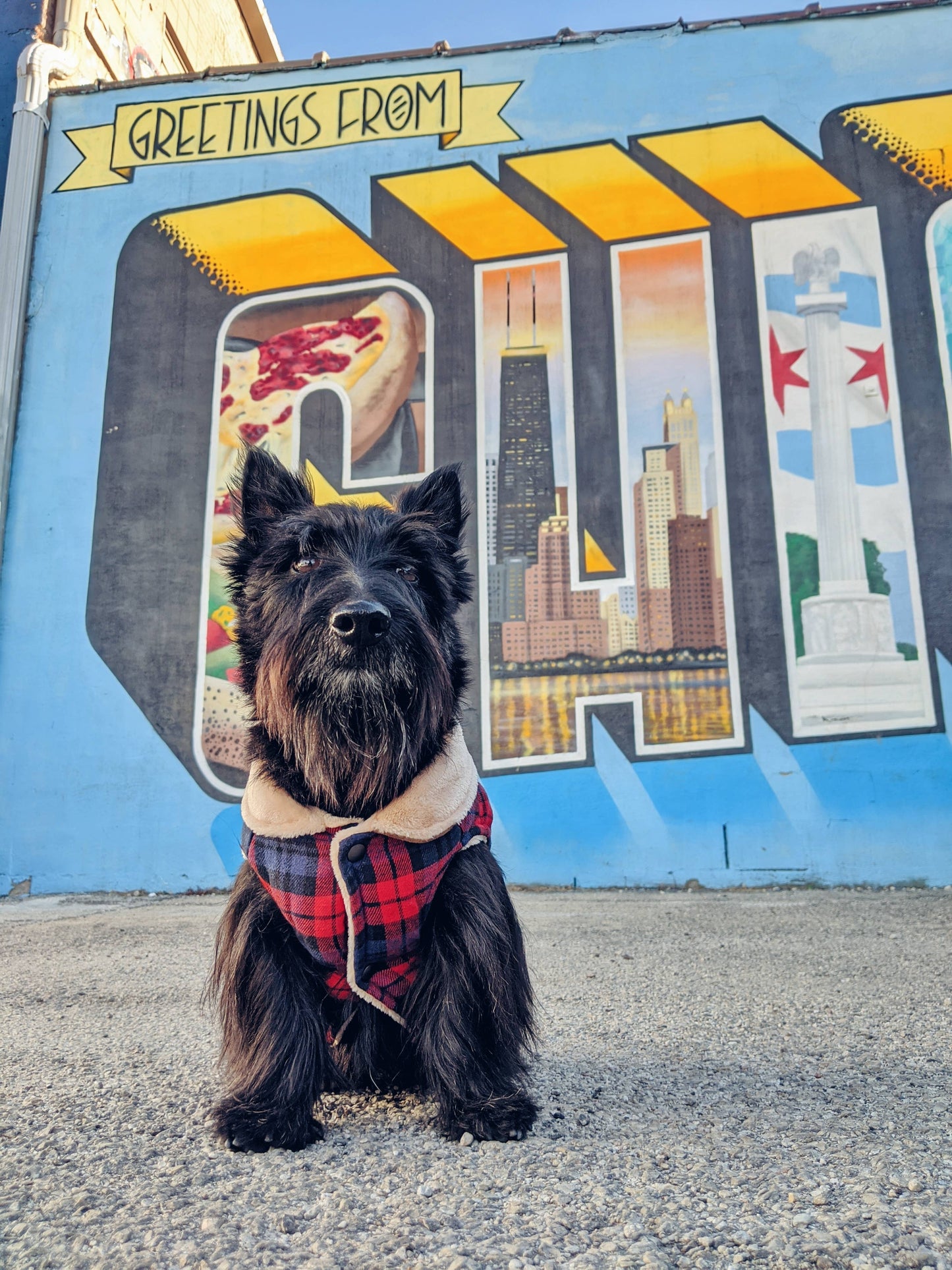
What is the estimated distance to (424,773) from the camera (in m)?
2.05

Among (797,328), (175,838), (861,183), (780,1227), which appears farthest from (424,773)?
(861,183)

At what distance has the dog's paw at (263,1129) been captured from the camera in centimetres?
185

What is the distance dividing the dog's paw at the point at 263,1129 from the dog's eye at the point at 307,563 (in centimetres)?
123

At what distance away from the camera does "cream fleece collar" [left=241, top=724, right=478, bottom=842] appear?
1.96 m

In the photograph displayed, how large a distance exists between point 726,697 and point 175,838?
4.95 m

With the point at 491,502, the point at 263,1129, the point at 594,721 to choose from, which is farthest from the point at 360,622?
the point at 491,502

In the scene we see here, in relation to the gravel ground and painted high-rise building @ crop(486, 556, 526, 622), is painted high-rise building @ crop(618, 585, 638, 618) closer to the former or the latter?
painted high-rise building @ crop(486, 556, 526, 622)

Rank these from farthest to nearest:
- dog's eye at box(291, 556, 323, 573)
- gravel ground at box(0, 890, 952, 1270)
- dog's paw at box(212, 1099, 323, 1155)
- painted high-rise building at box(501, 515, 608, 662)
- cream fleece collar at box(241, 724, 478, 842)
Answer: painted high-rise building at box(501, 515, 608, 662), dog's eye at box(291, 556, 323, 573), cream fleece collar at box(241, 724, 478, 842), dog's paw at box(212, 1099, 323, 1155), gravel ground at box(0, 890, 952, 1270)

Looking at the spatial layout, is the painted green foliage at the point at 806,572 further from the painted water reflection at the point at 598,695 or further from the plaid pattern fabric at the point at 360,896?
the plaid pattern fabric at the point at 360,896

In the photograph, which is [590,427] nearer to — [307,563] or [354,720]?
[307,563]

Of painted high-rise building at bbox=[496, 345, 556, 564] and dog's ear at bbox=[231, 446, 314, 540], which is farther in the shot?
painted high-rise building at bbox=[496, 345, 556, 564]

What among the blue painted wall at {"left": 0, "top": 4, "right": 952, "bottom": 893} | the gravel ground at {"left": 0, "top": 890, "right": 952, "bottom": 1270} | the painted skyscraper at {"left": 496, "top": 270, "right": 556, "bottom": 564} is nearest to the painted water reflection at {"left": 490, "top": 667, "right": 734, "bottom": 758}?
the blue painted wall at {"left": 0, "top": 4, "right": 952, "bottom": 893}

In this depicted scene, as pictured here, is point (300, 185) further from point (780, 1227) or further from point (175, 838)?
point (780, 1227)

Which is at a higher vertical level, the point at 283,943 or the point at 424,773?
the point at 424,773
